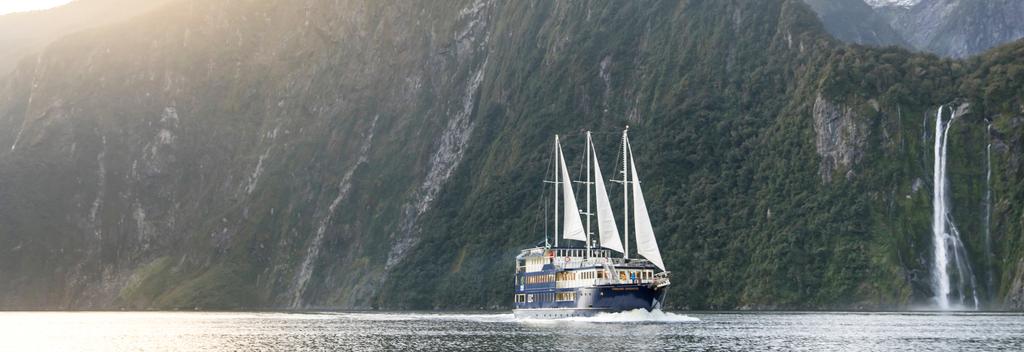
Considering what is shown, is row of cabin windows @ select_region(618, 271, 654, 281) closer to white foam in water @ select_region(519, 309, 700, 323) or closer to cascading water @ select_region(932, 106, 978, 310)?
white foam in water @ select_region(519, 309, 700, 323)

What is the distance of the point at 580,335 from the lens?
105m

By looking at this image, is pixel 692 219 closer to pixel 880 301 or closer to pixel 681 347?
pixel 880 301

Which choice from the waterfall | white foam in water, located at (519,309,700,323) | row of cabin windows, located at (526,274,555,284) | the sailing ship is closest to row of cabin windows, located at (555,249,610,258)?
the sailing ship

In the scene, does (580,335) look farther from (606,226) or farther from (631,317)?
(606,226)

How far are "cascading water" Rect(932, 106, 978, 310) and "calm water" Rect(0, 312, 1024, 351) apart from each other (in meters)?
18.6

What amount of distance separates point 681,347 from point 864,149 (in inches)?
4120

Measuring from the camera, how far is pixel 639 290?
128m

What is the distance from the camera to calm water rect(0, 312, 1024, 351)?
9331cm

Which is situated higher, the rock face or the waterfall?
the rock face

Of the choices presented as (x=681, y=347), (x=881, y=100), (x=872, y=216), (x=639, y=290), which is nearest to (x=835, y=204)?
(x=872, y=216)

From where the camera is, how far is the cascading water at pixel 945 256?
16688cm

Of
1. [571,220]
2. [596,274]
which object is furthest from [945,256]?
[596,274]

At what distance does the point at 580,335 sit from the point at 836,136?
9731 centimetres

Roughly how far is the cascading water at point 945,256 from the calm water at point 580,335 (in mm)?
18567
